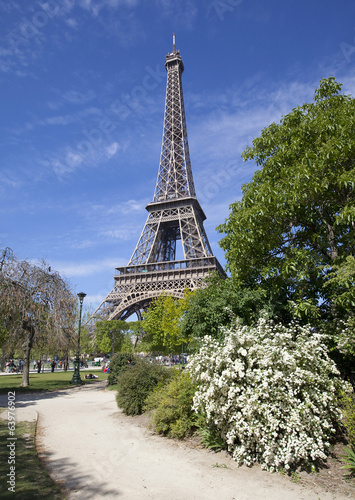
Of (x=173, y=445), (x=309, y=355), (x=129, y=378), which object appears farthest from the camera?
(x=129, y=378)

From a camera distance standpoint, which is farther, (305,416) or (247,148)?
(247,148)

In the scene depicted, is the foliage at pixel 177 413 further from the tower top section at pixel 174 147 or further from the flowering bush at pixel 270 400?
the tower top section at pixel 174 147

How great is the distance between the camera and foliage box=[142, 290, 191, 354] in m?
32.3

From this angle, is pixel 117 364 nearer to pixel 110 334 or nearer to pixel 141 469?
pixel 141 469

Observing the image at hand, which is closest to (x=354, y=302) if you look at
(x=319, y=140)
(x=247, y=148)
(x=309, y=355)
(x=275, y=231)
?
(x=309, y=355)

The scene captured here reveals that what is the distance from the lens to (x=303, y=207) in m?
9.12

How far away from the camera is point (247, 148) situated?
463 inches

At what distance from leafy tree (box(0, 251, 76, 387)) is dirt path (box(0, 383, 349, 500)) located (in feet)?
22.9

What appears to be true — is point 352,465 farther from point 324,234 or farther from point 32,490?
point 324,234

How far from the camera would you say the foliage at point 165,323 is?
32344mm

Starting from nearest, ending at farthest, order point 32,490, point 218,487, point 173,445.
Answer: point 32,490, point 218,487, point 173,445

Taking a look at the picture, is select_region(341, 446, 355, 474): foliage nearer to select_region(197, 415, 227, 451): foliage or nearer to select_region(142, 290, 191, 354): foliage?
select_region(197, 415, 227, 451): foliage

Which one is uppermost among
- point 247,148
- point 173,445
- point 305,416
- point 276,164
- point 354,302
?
point 247,148

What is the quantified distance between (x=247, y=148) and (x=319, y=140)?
3.18 m
